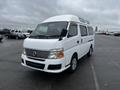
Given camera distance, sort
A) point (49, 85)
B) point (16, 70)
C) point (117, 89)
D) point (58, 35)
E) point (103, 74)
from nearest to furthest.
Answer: point (117, 89) < point (49, 85) < point (58, 35) < point (103, 74) < point (16, 70)

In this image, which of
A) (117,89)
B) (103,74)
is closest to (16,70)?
(103,74)

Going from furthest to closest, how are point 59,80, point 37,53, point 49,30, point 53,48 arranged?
point 49,30 < point 59,80 < point 37,53 < point 53,48

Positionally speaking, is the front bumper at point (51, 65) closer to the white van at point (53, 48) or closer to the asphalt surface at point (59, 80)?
the white van at point (53, 48)

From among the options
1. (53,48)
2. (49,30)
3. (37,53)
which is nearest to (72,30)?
(49,30)

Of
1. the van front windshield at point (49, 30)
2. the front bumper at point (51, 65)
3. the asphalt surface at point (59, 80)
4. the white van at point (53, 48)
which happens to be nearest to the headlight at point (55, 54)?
the white van at point (53, 48)

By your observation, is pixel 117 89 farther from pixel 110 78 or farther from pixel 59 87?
pixel 59 87

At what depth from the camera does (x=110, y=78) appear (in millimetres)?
4949

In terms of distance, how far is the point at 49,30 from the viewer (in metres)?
5.34

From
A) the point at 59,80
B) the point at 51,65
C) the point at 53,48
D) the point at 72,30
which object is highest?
the point at 72,30

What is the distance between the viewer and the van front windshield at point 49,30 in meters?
4.90

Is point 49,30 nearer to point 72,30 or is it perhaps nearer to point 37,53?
point 72,30

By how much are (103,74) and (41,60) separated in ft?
8.89

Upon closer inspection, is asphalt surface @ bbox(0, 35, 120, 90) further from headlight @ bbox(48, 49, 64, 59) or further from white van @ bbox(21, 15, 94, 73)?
headlight @ bbox(48, 49, 64, 59)

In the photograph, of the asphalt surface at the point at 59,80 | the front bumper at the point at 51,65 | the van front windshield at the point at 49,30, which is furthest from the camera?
the van front windshield at the point at 49,30
